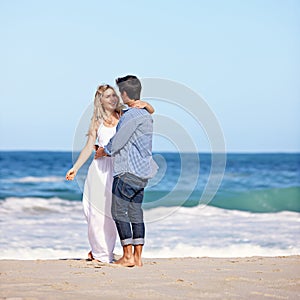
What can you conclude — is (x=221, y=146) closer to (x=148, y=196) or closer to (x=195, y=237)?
(x=195, y=237)

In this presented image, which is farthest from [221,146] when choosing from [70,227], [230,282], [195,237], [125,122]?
[70,227]

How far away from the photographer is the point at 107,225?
5746 millimetres

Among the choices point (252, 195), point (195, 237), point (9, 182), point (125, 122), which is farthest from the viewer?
point (9, 182)

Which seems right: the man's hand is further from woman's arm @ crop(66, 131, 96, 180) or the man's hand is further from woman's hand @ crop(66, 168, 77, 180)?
woman's hand @ crop(66, 168, 77, 180)

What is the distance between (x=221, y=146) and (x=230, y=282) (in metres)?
1.55

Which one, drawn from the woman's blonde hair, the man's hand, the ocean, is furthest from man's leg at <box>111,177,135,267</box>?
the ocean

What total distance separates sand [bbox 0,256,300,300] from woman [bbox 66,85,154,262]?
216 mm

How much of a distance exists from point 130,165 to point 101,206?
0.59m

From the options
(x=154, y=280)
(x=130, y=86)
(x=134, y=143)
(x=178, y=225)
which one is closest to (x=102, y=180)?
(x=134, y=143)

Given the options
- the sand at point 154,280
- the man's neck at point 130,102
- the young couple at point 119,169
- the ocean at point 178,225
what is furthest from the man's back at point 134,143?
the sand at point 154,280

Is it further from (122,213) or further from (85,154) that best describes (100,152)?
(122,213)

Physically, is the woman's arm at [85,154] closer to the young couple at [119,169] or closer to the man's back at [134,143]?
the young couple at [119,169]

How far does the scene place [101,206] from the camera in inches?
226

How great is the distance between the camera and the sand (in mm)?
4191
